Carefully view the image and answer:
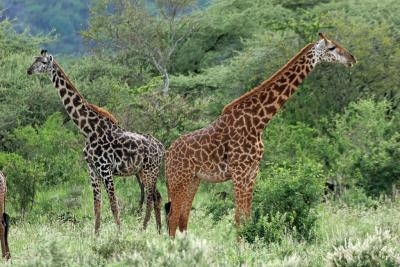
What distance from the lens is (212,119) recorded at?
2841cm

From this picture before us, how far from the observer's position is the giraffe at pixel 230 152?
40.8 ft

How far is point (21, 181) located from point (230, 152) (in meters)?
8.91

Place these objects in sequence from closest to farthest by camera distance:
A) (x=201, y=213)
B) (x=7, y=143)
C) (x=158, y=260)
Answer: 1. (x=158, y=260)
2. (x=201, y=213)
3. (x=7, y=143)

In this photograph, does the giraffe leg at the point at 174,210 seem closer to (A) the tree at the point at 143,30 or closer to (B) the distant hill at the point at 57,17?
(A) the tree at the point at 143,30

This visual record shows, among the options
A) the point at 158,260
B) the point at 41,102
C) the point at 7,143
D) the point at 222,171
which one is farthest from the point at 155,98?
the point at 158,260

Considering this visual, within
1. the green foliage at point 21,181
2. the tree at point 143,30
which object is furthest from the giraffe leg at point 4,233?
the tree at point 143,30

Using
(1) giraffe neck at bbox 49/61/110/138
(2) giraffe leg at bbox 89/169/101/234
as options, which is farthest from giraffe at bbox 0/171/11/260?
(1) giraffe neck at bbox 49/61/110/138

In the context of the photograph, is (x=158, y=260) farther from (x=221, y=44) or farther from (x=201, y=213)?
(x=221, y=44)

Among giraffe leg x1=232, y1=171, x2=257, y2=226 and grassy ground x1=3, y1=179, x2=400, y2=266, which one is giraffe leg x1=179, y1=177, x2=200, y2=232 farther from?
giraffe leg x1=232, y1=171, x2=257, y2=226

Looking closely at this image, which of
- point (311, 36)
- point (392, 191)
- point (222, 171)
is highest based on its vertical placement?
point (311, 36)

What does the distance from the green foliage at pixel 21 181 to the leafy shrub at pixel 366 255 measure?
37.9 feet

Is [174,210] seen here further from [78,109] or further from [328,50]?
[328,50]

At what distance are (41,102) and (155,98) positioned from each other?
23.2 ft

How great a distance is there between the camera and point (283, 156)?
72.3ft
